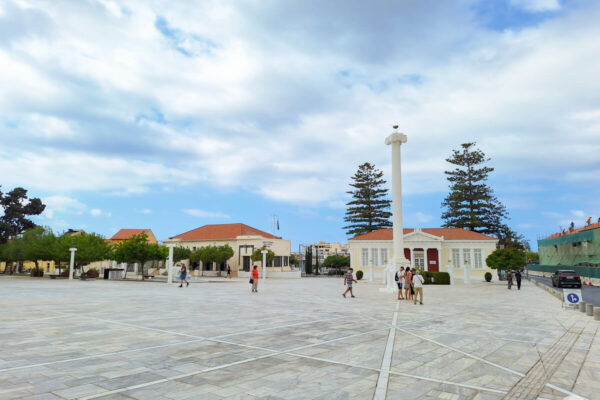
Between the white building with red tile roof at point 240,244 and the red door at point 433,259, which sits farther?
the white building with red tile roof at point 240,244

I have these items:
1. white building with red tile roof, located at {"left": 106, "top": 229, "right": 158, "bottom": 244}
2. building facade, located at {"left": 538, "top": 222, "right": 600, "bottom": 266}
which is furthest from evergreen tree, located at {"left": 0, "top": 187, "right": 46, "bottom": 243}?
building facade, located at {"left": 538, "top": 222, "right": 600, "bottom": 266}

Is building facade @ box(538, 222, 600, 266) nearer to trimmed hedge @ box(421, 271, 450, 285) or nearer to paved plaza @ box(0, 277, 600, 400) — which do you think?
trimmed hedge @ box(421, 271, 450, 285)

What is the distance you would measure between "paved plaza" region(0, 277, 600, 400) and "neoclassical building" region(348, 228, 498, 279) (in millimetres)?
33526

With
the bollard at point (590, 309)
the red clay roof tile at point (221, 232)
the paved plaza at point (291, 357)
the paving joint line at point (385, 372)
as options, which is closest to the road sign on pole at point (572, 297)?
the bollard at point (590, 309)

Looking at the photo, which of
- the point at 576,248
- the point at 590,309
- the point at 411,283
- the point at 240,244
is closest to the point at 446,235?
the point at 576,248

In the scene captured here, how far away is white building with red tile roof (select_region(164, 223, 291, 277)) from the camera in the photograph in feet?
184

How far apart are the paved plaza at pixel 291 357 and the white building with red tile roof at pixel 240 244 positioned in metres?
42.0

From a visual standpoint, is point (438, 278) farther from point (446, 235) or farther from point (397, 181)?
point (446, 235)

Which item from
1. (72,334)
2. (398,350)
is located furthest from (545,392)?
(72,334)

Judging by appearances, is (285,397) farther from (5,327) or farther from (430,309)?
(430,309)

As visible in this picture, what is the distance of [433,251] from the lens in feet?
149

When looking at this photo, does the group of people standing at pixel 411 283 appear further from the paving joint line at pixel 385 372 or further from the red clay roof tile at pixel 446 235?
the red clay roof tile at pixel 446 235

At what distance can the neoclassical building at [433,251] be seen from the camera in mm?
43969

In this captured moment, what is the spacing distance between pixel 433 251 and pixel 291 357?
1662 inches
